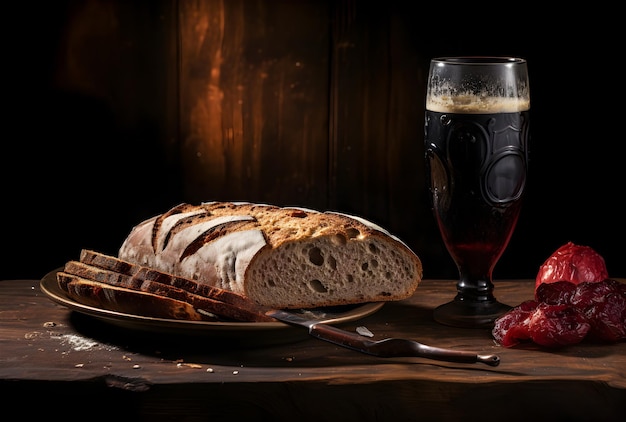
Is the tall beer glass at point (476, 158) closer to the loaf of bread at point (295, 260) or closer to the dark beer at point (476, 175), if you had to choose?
the dark beer at point (476, 175)

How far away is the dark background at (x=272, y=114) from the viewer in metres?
2.87

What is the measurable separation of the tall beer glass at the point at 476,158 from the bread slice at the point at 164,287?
45 centimetres

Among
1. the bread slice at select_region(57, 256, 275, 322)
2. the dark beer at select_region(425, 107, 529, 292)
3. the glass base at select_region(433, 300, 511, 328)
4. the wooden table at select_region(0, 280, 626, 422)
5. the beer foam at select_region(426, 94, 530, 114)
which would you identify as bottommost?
the wooden table at select_region(0, 280, 626, 422)

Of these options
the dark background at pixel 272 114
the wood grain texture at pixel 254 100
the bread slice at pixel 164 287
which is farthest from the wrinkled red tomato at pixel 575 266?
the wood grain texture at pixel 254 100

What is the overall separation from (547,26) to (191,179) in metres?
1.12

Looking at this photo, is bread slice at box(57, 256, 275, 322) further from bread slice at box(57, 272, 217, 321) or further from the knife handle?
the knife handle

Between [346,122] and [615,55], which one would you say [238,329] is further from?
[615,55]

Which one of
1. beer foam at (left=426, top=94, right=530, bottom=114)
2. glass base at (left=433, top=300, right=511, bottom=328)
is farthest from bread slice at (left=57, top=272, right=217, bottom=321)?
beer foam at (left=426, top=94, right=530, bottom=114)

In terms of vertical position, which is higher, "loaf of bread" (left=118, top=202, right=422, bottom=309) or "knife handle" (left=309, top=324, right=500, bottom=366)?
"loaf of bread" (left=118, top=202, right=422, bottom=309)

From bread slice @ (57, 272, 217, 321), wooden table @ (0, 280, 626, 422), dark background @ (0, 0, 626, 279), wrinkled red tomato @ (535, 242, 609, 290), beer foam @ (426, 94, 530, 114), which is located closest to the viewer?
wooden table @ (0, 280, 626, 422)

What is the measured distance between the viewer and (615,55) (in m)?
2.87

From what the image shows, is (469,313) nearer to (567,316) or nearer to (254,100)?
(567,316)

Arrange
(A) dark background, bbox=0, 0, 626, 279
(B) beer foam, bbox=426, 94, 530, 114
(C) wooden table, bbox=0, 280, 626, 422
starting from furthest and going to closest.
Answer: (A) dark background, bbox=0, 0, 626, 279 → (B) beer foam, bbox=426, 94, 530, 114 → (C) wooden table, bbox=0, 280, 626, 422

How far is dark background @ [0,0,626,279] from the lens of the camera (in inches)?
113
